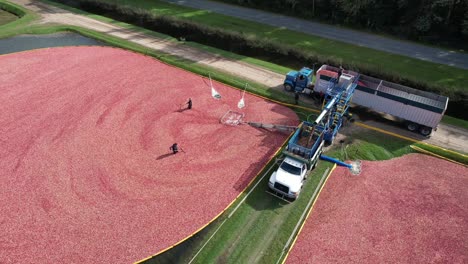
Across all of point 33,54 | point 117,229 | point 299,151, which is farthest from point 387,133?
point 33,54

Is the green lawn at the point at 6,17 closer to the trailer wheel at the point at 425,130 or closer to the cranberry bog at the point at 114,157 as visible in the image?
the cranberry bog at the point at 114,157

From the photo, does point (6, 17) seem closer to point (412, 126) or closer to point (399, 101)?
point (399, 101)

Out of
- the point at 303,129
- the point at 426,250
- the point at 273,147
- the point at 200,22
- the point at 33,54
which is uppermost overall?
the point at 200,22

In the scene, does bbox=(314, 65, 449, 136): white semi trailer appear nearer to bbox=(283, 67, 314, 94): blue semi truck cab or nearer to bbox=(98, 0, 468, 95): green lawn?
bbox=(283, 67, 314, 94): blue semi truck cab

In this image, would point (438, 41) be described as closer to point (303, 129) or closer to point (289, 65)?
point (289, 65)

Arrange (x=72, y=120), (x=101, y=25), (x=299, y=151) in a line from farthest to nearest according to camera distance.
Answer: (x=101, y=25) → (x=72, y=120) → (x=299, y=151)

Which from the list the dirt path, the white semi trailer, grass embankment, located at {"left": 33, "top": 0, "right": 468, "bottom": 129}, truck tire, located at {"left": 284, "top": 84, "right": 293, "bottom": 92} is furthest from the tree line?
truck tire, located at {"left": 284, "top": 84, "right": 293, "bottom": 92}

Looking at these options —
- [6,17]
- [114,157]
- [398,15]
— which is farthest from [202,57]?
[6,17]

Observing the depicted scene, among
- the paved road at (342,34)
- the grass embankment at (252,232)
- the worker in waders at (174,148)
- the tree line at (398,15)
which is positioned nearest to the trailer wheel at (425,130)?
the grass embankment at (252,232)
